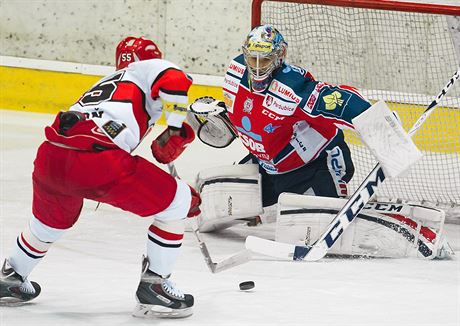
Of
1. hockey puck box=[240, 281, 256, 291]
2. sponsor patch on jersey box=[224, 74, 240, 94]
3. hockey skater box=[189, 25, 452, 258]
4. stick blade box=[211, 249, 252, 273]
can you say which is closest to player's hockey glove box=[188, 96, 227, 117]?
hockey skater box=[189, 25, 452, 258]

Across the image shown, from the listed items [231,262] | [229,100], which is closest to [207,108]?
[229,100]

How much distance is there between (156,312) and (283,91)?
129 centimetres

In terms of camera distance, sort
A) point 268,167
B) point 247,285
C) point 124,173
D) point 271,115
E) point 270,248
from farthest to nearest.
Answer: point 268,167 < point 271,115 < point 270,248 < point 247,285 < point 124,173

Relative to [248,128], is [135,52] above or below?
above

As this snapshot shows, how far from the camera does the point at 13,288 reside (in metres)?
3.50

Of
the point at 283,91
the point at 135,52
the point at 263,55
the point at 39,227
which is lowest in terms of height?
the point at 39,227

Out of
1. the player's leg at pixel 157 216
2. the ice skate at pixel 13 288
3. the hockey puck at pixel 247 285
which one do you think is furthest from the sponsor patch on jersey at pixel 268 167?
the ice skate at pixel 13 288

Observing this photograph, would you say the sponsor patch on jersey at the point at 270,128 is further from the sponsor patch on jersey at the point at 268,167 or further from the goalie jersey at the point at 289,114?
the sponsor patch on jersey at the point at 268,167

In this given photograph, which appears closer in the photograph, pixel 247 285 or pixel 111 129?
pixel 111 129

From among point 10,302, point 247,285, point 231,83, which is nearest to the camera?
point 10,302

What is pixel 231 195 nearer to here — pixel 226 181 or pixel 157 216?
pixel 226 181

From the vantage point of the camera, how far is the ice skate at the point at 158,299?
342 centimetres

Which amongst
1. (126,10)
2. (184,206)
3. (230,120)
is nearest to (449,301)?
(184,206)

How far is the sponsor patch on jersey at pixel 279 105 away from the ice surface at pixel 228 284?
56 cm
